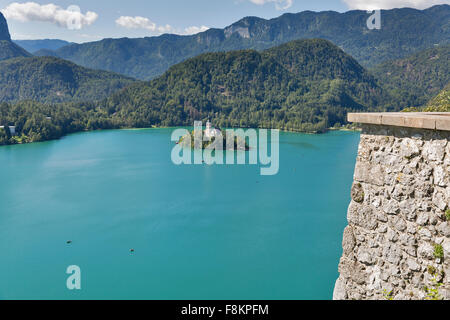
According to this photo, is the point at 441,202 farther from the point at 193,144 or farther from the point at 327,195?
the point at 193,144

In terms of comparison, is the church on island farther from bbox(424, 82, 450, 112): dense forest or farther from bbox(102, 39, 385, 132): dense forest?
bbox(102, 39, 385, 132): dense forest

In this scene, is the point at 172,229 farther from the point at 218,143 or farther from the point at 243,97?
the point at 243,97

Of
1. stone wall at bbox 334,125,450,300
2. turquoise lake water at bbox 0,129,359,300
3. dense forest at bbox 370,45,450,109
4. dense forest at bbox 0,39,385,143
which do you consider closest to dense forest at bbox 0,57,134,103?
dense forest at bbox 0,39,385,143

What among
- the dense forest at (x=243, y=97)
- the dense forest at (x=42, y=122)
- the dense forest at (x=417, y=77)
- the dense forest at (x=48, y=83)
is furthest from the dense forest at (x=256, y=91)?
the dense forest at (x=48, y=83)

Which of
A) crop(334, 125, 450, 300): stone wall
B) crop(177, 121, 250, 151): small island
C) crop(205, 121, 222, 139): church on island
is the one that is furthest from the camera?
crop(205, 121, 222, 139): church on island

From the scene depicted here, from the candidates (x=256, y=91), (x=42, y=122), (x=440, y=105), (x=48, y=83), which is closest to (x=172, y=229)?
(x=440, y=105)
